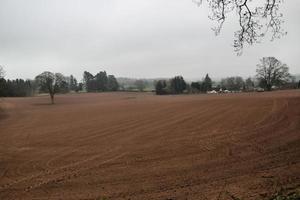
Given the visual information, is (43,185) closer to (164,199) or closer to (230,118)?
(164,199)

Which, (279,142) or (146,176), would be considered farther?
(279,142)

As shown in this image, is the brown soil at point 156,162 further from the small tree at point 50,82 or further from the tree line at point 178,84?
the small tree at point 50,82

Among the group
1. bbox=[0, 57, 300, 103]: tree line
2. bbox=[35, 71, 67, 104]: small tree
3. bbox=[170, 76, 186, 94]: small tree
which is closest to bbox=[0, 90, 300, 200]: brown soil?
bbox=[0, 57, 300, 103]: tree line

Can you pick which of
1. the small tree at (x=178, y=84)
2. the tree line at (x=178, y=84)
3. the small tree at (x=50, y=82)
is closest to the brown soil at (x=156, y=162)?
the tree line at (x=178, y=84)

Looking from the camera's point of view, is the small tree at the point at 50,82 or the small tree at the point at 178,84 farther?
the small tree at the point at 178,84

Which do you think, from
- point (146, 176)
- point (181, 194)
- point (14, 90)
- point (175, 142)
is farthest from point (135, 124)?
point (14, 90)

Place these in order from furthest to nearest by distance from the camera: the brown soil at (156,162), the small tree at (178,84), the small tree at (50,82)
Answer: the small tree at (178,84) → the small tree at (50,82) → the brown soil at (156,162)

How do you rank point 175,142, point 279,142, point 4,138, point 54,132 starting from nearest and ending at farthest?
point 279,142, point 175,142, point 4,138, point 54,132

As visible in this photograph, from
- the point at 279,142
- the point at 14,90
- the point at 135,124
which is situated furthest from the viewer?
the point at 14,90

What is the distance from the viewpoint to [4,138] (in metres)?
26.0

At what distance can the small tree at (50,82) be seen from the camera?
78062 millimetres

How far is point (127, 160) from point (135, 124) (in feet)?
44.1

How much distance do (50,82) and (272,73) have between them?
55919mm

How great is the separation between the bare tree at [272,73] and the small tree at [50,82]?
51381 millimetres
